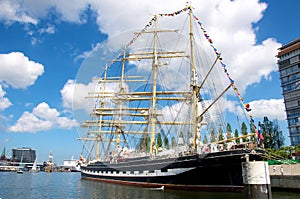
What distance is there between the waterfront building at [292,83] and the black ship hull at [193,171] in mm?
51006

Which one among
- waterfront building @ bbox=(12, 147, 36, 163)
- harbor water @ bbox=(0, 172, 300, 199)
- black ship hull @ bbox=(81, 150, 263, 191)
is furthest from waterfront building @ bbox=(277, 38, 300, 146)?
waterfront building @ bbox=(12, 147, 36, 163)

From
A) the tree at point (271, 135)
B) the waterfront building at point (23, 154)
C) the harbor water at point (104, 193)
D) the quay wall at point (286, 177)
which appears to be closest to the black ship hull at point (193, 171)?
the harbor water at point (104, 193)

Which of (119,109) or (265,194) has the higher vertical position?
(119,109)

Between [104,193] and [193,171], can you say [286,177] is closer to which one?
[193,171]

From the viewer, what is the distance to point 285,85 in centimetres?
7338

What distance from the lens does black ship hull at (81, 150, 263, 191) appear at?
2486cm

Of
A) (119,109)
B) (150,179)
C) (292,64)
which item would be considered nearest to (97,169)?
(119,109)

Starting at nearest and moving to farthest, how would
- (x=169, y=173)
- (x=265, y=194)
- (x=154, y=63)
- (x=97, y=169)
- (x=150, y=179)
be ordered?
(x=265, y=194)
(x=169, y=173)
(x=150, y=179)
(x=154, y=63)
(x=97, y=169)

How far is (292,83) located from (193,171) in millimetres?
56889

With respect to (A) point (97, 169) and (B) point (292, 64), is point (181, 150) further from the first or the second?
(B) point (292, 64)

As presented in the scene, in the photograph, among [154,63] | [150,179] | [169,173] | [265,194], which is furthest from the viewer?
[154,63]

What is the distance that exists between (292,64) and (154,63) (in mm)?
46355

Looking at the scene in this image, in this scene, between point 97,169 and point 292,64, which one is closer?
point 97,169

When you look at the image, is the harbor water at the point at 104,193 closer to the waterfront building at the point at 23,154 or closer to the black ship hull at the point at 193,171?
the black ship hull at the point at 193,171
